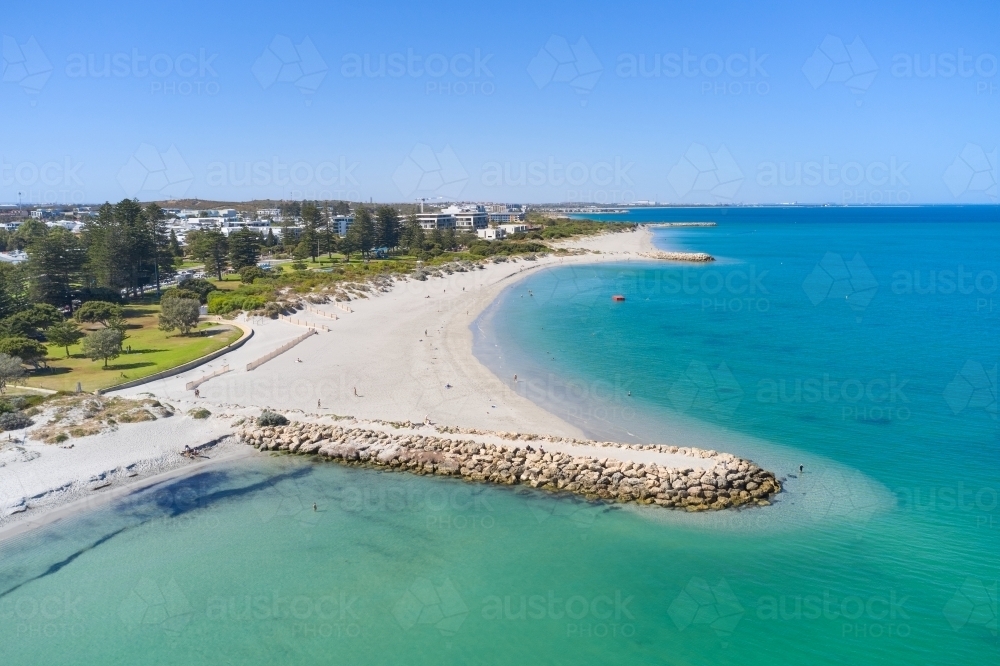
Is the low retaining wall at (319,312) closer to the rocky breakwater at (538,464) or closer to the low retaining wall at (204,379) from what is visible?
the low retaining wall at (204,379)

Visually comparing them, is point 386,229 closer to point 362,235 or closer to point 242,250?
point 362,235

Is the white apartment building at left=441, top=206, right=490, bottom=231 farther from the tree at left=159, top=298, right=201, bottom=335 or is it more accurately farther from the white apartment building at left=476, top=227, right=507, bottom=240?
the tree at left=159, top=298, right=201, bottom=335

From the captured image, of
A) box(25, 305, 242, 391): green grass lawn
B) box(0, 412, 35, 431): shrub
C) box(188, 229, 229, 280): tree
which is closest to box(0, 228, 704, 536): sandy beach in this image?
box(0, 412, 35, 431): shrub

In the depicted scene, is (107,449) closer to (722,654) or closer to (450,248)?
(722,654)

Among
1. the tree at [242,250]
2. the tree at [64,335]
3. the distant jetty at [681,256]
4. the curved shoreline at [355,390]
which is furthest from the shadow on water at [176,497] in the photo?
the distant jetty at [681,256]

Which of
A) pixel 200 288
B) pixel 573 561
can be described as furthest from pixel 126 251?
pixel 573 561

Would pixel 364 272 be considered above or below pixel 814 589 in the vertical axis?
above

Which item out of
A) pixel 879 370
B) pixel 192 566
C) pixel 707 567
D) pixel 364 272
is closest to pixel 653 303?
pixel 879 370
